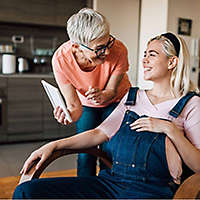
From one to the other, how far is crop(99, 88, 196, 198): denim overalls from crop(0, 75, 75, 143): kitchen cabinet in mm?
2908

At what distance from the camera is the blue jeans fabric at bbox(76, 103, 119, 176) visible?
1851 millimetres

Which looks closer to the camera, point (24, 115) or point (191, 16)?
point (24, 115)

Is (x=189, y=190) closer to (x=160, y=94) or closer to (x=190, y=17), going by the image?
(x=160, y=94)

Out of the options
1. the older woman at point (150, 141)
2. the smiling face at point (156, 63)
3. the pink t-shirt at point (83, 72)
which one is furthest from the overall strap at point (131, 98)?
the pink t-shirt at point (83, 72)

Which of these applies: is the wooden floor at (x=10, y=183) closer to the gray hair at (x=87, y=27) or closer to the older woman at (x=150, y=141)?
the older woman at (x=150, y=141)

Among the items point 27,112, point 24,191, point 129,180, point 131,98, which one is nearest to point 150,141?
point 129,180

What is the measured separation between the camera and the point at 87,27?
4.65 feet

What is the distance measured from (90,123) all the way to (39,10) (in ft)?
9.71

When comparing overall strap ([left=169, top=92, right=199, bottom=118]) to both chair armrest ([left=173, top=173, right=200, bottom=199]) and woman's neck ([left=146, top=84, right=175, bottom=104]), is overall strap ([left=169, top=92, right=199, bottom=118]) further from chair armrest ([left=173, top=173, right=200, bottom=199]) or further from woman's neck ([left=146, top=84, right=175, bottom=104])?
chair armrest ([left=173, top=173, right=200, bottom=199])

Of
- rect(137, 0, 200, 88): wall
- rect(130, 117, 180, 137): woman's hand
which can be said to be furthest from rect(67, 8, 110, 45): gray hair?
rect(137, 0, 200, 88): wall

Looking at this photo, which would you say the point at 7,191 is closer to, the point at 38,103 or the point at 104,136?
the point at 104,136

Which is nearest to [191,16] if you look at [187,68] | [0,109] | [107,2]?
[107,2]

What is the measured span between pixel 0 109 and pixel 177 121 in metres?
3.09

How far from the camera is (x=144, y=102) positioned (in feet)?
5.00
